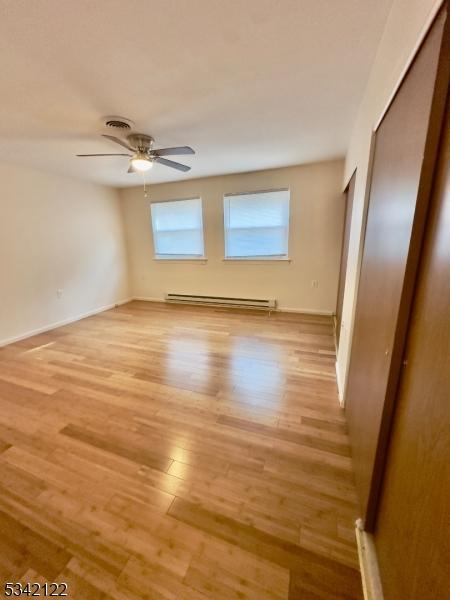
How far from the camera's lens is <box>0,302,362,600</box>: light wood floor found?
1.04 metres

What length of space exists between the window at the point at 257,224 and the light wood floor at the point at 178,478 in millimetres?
2094

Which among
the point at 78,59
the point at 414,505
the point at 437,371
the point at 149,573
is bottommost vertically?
the point at 149,573

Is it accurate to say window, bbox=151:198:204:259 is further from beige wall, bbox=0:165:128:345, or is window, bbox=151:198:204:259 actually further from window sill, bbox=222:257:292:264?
beige wall, bbox=0:165:128:345

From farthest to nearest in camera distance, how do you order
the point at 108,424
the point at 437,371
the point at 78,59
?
the point at 108,424 < the point at 78,59 < the point at 437,371

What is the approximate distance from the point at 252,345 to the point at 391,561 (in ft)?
7.51

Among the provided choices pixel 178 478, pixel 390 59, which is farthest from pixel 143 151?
pixel 178 478

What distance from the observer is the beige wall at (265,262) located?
12.5ft

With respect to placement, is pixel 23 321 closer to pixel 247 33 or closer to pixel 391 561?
pixel 247 33

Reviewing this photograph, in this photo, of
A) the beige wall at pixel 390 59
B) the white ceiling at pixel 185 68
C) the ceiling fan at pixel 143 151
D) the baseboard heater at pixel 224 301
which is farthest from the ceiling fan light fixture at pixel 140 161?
Result: the baseboard heater at pixel 224 301

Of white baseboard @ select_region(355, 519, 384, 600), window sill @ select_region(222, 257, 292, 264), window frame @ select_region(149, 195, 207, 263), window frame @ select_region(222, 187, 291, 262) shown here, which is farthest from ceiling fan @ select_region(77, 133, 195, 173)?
white baseboard @ select_region(355, 519, 384, 600)

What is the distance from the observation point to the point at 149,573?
1.04m

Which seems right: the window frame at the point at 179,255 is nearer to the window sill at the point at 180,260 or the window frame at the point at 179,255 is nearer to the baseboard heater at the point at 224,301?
the window sill at the point at 180,260

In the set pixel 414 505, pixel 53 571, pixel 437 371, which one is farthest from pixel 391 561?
pixel 53 571

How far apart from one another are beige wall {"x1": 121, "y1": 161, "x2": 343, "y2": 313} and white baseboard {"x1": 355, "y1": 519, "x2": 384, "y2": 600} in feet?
10.9
